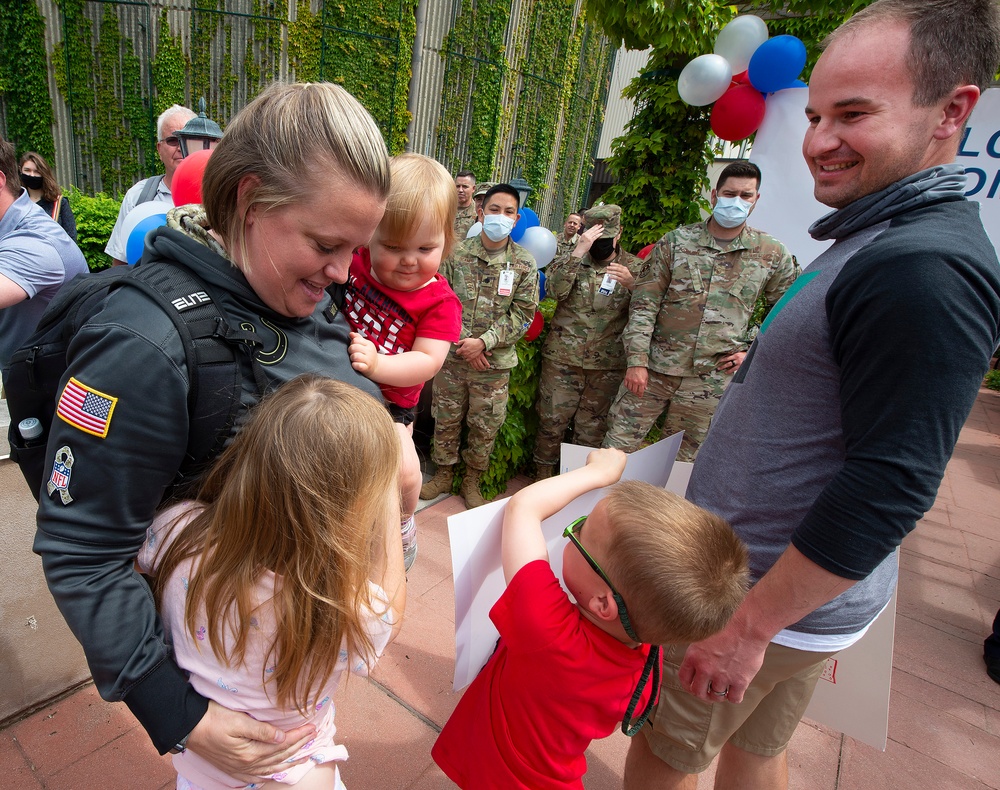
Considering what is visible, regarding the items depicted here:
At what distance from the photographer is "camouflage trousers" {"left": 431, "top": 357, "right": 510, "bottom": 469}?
4121mm

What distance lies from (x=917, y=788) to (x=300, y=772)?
103 inches

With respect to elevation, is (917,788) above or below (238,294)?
below

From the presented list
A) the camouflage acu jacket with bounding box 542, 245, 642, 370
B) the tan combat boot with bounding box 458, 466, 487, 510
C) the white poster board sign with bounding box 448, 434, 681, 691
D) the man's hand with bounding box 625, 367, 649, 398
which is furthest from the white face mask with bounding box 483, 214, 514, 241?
the white poster board sign with bounding box 448, 434, 681, 691

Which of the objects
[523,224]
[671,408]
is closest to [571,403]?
[671,408]

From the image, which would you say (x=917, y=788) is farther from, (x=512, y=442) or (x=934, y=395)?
(x=512, y=442)

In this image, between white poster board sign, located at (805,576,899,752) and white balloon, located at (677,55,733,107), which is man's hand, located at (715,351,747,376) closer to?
white poster board sign, located at (805,576,899,752)

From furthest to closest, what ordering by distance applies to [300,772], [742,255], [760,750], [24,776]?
[742,255] < [24,776] < [760,750] < [300,772]

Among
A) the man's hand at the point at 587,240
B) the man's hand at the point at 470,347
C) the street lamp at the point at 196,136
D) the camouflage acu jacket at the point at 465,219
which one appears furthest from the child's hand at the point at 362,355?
the camouflage acu jacket at the point at 465,219

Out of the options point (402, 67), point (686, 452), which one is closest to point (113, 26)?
point (402, 67)

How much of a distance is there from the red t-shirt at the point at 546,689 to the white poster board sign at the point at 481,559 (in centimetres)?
16

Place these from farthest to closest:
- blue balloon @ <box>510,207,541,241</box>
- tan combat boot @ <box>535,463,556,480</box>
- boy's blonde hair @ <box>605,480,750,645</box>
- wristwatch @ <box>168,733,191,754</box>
→ blue balloon @ <box>510,207,541,241</box>, tan combat boot @ <box>535,463,556,480</box>, boy's blonde hair @ <box>605,480,750,645</box>, wristwatch @ <box>168,733,191,754</box>

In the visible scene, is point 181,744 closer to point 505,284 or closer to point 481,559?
point 481,559

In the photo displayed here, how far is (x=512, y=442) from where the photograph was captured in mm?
4480

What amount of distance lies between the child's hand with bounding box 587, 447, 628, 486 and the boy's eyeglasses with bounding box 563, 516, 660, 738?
0.55 feet
